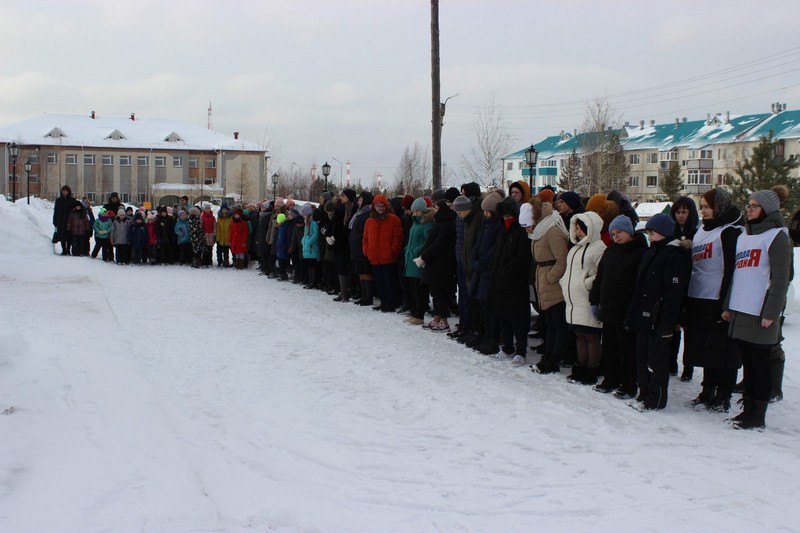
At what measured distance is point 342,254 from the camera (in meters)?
13.9

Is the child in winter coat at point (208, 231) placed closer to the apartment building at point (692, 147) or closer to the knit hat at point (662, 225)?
the knit hat at point (662, 225)

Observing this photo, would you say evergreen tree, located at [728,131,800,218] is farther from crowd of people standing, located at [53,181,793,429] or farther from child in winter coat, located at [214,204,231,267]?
crowd of people standing, located at [53,181,793,429]

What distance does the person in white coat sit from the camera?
754 centimetres

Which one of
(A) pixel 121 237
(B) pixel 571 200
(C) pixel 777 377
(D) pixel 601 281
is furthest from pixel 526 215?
(A) pixel 121 237

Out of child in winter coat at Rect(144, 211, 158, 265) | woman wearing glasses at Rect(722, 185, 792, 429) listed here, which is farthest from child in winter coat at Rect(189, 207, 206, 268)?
woman wearing glasses at Rect(722, 185, 792, 429)

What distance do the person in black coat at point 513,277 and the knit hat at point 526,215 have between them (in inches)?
12.5

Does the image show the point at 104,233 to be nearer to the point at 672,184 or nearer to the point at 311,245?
the point at 311,245

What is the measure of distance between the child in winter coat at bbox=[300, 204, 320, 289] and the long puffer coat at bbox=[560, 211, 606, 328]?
831 cm

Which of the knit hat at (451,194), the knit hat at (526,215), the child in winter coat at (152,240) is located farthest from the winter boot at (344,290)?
the child in winter coat at (152,240)

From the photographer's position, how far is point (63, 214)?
21969 millimetres

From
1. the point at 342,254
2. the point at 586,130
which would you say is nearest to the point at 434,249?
the point at 342,254

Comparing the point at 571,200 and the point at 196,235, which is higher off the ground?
the point at 571,200

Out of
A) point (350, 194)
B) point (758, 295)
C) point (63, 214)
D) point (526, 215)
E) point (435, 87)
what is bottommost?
point (758, 295)

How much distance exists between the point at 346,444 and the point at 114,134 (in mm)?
84032
